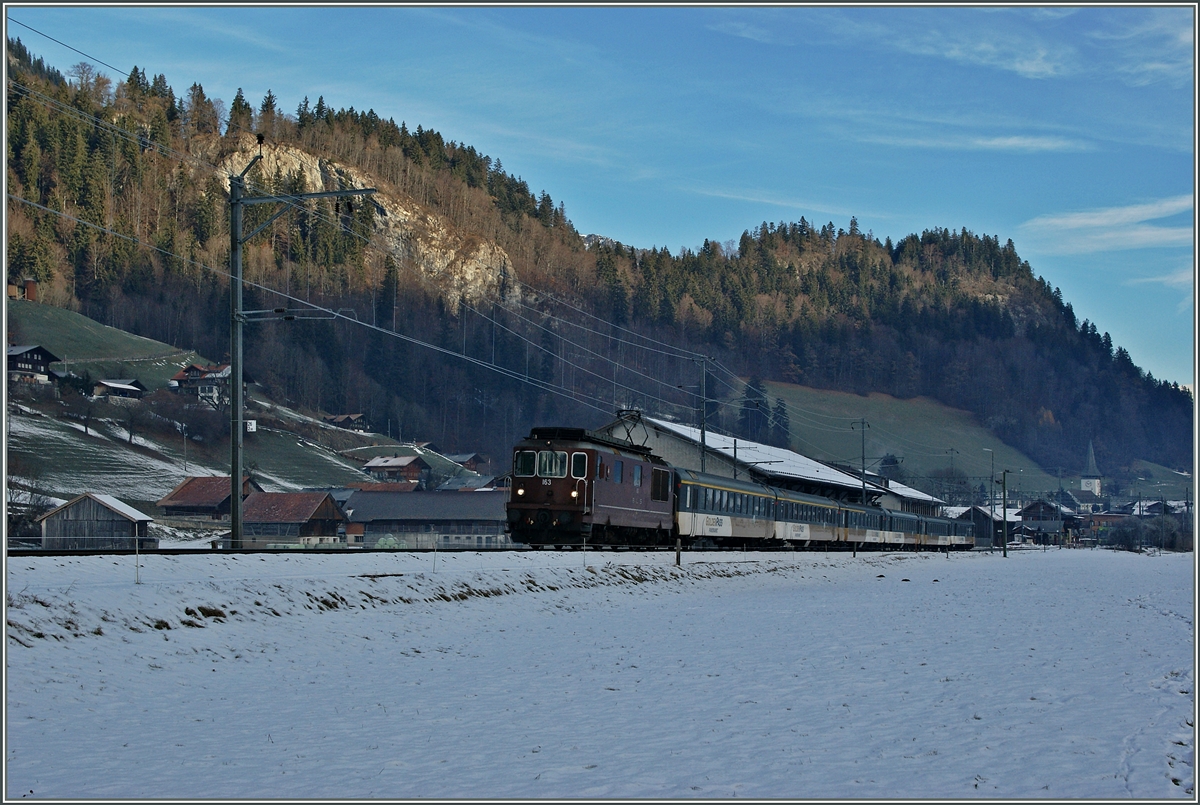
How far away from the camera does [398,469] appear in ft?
563

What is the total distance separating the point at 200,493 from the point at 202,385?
6319 centimetres

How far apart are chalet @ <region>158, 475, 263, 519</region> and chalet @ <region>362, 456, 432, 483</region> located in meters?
47.4

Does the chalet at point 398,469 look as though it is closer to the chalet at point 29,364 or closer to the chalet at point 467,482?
the chalet at point 467,482

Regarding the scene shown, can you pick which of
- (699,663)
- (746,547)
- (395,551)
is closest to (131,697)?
(699,663)

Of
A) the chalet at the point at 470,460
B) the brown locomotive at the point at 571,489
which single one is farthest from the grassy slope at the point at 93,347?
the brown locomotive at the point at 571,489

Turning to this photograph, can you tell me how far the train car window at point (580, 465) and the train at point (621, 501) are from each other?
3 cm

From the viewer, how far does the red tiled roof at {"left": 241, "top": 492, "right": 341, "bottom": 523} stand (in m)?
106

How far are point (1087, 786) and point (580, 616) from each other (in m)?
15.1

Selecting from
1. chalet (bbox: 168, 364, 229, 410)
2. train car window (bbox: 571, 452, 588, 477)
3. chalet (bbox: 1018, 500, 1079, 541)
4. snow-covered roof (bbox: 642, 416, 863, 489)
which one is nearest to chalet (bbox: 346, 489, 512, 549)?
snow-covered roof (bbox: 642, 416, 863, 489)

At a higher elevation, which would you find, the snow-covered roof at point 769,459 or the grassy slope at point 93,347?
the grassy slope at point 93,347

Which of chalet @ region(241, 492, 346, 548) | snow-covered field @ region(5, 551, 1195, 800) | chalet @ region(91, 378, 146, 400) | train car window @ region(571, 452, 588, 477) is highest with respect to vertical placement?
chalet @ region(91, 378, 146, 400)

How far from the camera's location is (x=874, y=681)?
15867mm

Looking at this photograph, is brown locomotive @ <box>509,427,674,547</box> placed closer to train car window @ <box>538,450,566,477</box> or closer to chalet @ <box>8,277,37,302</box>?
train car window @ <box>538,450,566,477</box>

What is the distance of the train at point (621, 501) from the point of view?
3688 centimetres
